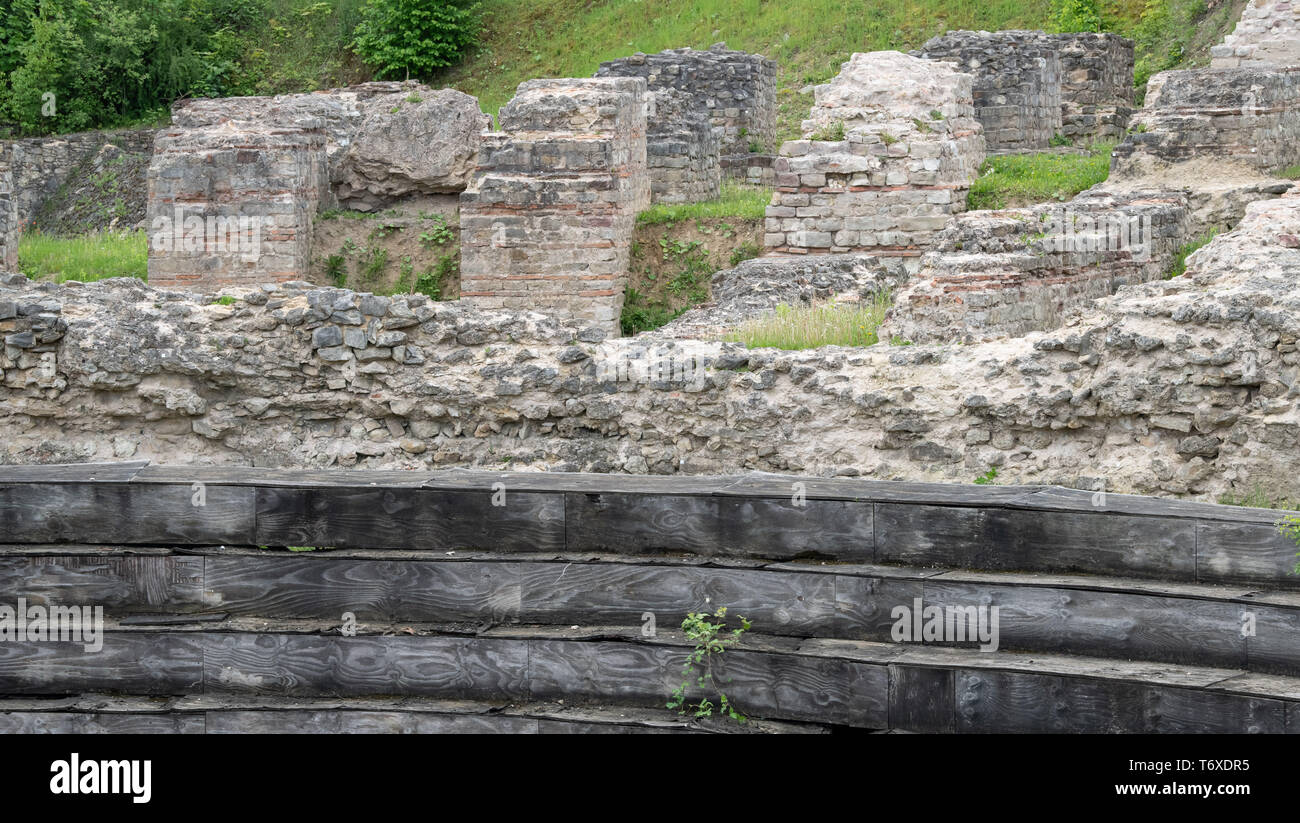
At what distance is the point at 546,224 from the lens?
1391cm

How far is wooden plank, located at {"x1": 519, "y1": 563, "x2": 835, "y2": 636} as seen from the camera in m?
5.11

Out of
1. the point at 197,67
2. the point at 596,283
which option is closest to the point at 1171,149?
the point at 596,283

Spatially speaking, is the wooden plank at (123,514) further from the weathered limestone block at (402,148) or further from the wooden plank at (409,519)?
the weathered limestone block at (402,148)

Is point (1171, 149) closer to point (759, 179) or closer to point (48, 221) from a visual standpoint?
point (759, 179)

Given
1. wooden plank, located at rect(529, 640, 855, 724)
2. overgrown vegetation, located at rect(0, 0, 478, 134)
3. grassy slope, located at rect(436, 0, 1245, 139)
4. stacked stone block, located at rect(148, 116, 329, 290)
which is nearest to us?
wooden plank, located at rect(529, 640, 855, 724)

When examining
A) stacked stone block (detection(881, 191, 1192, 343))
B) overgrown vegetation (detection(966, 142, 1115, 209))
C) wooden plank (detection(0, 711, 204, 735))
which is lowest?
wooden plank (detection(0, 711, 204, 735))

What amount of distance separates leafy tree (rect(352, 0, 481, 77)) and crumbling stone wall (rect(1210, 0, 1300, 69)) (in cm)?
1635

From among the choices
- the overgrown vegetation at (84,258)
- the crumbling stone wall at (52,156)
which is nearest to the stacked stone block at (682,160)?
the overgrown vegetation at (84,258)

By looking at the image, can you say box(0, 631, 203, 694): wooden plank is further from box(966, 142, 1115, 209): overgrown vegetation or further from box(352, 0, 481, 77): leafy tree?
box(352, 0, 481, 77): leafy tree

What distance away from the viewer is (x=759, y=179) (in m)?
19.3

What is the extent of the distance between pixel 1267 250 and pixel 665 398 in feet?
10.7

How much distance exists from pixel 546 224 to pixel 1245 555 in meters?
9.82

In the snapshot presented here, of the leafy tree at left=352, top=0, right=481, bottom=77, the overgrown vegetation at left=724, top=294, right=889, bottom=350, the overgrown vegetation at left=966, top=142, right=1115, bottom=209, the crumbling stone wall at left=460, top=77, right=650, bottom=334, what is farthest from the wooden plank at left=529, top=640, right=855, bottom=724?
the leafy tree at left=352, top=0, right=481, bottom=77

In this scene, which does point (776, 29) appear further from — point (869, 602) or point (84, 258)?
point (869, 602)
